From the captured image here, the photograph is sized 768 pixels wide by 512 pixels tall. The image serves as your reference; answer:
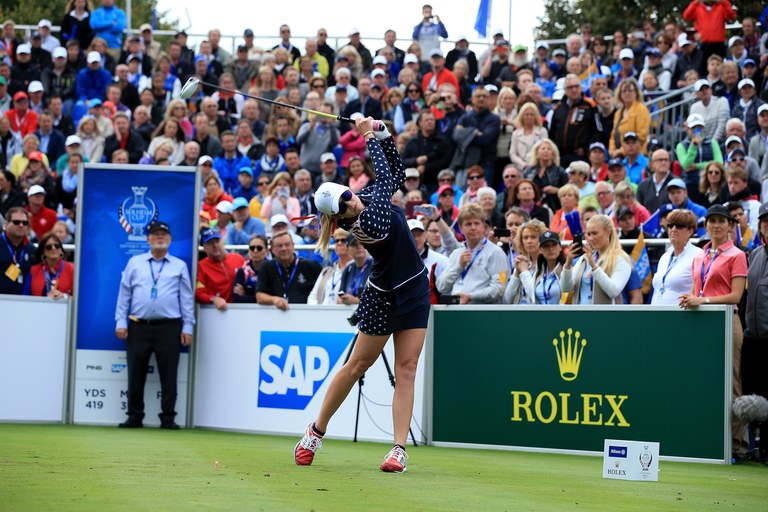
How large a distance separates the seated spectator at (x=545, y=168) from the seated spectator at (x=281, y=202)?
11.2ft

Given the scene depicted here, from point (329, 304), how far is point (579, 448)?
10.7ft

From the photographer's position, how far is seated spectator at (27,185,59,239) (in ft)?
56.4

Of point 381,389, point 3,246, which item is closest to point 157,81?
point 3,246

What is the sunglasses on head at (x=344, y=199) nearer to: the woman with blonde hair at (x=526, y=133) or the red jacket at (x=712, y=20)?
the woman with blonde hair at (x=526, y=133)

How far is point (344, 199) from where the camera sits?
792 cm

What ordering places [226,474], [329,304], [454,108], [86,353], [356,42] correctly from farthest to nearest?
[356,42] → [454,108] → [86,353] → [329,304] → [226,474]

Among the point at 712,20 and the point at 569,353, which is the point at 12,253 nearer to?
the point at 569,353

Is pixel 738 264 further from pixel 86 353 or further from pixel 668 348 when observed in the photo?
pixel 86 353

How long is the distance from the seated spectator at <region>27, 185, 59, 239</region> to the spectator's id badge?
Answer: 2.72 meters

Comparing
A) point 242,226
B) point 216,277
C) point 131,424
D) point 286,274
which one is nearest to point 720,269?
point 286,274

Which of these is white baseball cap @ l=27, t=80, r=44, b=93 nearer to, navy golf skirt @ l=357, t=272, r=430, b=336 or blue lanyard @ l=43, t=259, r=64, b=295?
blue lanyard @ l=43, t=259, r=64, b=295

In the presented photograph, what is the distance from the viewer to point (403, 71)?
2150 cm

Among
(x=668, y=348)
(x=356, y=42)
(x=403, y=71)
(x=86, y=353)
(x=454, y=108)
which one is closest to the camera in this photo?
(x=668, y=348)

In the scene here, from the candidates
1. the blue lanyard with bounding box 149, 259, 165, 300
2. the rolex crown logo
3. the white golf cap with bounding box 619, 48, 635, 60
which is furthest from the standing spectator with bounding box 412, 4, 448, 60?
the rolex crown logo
